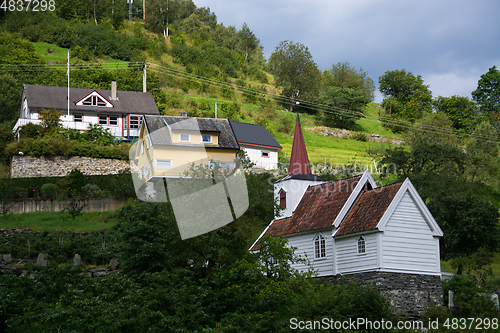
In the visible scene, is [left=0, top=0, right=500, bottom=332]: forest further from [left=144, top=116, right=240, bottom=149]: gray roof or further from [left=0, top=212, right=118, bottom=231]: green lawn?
[left=144, top=116, right=240, bottom=149]: gray roof

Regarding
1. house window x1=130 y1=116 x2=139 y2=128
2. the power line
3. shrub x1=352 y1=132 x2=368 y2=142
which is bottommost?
shrub x1=352 y1=132 x2=368 y2=142

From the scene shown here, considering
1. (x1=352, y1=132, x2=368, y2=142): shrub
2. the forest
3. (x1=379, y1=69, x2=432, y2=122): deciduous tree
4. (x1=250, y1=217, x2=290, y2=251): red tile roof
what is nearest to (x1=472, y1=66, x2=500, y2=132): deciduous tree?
the forest

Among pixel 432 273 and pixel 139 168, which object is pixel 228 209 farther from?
pixel 139 168

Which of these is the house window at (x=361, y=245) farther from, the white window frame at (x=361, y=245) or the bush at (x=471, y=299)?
the bush at (x=471, y=299)

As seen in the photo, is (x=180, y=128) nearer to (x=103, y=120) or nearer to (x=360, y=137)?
(x=103, y=120)

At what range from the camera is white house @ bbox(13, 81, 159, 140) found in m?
53.1

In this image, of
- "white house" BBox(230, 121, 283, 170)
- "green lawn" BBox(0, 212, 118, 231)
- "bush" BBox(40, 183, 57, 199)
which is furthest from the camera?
"white house" BBox(230, 121, 283, 170)

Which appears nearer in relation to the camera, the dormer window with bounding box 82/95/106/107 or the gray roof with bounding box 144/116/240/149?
the gray roof with bounding box 144/116/240/149

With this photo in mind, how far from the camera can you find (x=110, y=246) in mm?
26562

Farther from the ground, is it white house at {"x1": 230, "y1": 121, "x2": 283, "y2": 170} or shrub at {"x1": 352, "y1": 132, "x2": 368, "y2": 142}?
shrub at {"x1": 352, "y1": 132, "x2": 368, "y2": 142}

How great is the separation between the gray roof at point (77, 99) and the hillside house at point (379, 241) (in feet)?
111

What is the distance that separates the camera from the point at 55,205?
36875 millimetres

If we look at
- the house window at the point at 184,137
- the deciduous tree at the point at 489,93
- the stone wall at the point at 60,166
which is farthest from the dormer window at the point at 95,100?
the deciduous tree at the point at 489,93

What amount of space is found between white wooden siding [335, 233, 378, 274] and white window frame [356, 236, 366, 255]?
111mm
